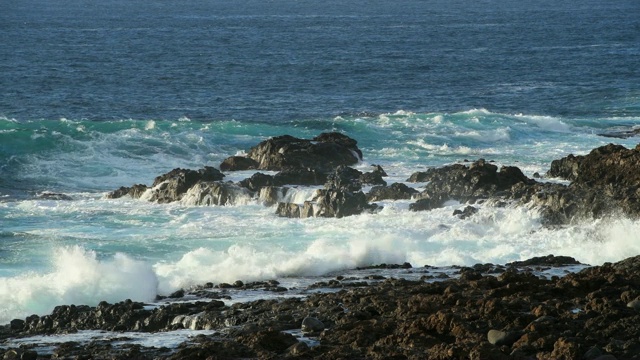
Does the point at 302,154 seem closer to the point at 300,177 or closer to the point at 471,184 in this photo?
the point at 300,177

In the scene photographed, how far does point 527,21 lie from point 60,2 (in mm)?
72921

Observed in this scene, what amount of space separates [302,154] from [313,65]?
36190 millimetres

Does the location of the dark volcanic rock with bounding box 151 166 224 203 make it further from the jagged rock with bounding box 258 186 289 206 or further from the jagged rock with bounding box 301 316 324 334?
the jagged rock with bounding box 301 316 324 334

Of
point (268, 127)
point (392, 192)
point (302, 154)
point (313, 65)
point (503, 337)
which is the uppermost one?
point (313, 65)

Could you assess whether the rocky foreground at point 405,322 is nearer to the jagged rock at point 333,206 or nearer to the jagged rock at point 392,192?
the jagged rock at point 333,206

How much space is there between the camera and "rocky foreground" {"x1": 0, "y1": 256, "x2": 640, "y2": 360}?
19.1 m

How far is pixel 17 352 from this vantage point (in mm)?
20781

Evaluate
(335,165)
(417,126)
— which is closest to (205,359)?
(335,165)

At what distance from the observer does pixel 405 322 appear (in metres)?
20.5

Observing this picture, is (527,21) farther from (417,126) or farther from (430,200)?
(430,200)

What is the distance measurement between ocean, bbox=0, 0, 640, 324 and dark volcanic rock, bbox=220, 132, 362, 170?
907 millimetres

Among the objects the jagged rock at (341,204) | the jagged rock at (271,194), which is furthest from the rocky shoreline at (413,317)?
the jagged rock at (271,194)

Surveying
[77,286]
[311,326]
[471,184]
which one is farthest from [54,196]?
[311,326]

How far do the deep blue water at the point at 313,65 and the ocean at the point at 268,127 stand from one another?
0.25m
